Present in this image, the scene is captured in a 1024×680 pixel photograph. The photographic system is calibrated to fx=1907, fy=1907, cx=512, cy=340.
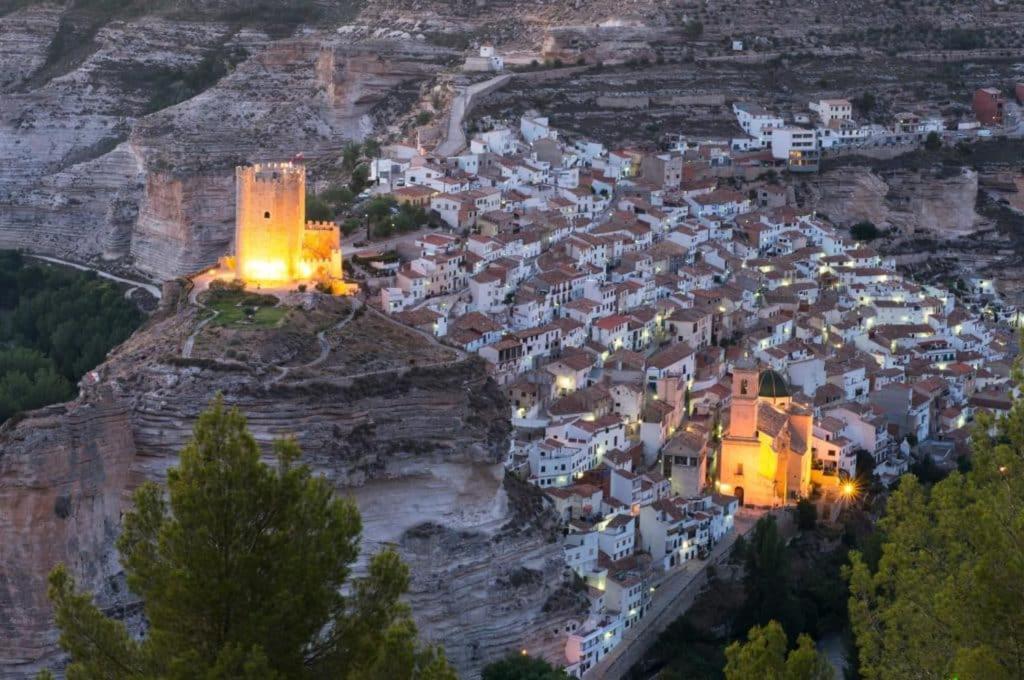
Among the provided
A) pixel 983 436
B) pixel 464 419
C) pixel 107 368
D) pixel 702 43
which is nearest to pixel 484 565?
pixel 464 419

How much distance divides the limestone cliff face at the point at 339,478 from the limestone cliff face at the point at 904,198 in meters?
24.6

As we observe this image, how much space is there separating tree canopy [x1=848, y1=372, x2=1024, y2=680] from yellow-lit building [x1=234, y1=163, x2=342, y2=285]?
53.1 feet

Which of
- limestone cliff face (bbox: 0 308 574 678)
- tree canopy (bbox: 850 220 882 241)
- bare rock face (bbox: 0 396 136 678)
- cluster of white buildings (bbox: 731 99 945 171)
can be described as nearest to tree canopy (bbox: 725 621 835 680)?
limestone cliff face (bbox: 0 308 574 678)

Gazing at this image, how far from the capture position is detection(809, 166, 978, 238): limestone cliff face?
49.9m

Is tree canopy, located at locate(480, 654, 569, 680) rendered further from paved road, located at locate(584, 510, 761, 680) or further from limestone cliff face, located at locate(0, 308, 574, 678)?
paved road, located at locate(584, 510, 761, 680)

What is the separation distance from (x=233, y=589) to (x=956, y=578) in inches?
207

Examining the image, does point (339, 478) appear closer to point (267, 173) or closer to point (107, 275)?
point (267, 173)

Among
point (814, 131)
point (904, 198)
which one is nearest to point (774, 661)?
point (814, 131)

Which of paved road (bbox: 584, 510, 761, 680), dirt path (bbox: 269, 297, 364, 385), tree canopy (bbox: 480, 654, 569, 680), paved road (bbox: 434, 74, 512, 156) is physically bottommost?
paved road (bbox: 584, 510, 761, 680)

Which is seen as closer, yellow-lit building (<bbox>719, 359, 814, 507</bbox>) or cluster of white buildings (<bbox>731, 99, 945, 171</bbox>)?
yellow-lit building (<bbox>719, 359, 814, 507</bbox>)

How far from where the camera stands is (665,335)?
3784cm

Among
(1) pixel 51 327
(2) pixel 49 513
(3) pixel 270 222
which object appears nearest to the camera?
(2) pixel 49 513

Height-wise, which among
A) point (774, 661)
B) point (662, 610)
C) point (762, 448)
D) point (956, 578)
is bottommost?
point (662, 610)

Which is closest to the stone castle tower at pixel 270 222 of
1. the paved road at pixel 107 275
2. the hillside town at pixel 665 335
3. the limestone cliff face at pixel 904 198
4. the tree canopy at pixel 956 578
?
the hillside town at pixel 665 335
